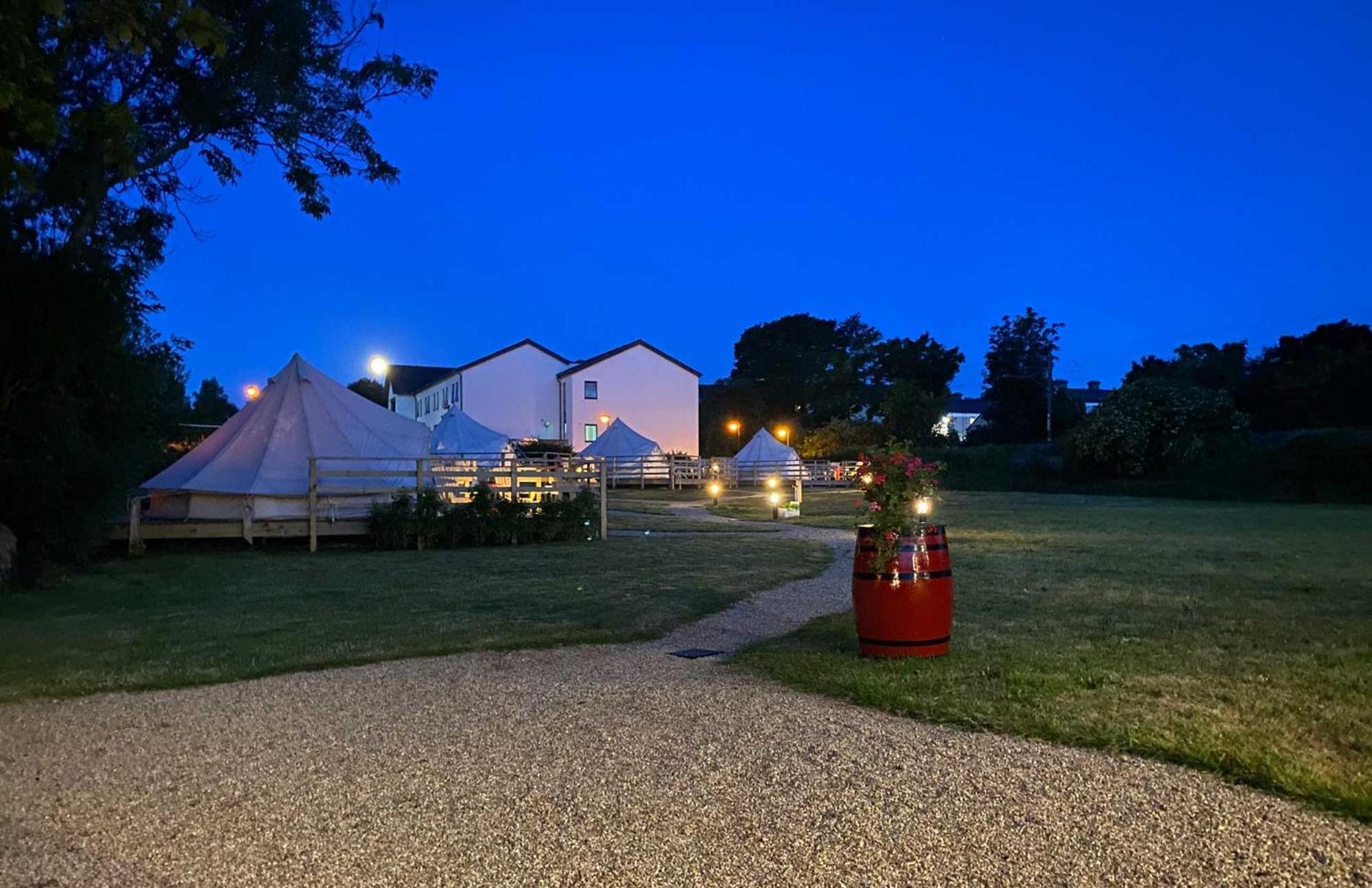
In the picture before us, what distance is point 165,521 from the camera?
1664cm

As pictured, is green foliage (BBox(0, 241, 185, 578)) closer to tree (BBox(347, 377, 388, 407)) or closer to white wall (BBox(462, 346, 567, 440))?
white wall (BBox(462, 346, 567, 440))

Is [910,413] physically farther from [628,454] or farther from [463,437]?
[463,437]

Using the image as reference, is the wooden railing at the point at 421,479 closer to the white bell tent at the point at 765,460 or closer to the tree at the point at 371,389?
the white bell tent at the point at 765,460

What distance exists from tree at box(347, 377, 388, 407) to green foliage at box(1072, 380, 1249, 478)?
56.0 m

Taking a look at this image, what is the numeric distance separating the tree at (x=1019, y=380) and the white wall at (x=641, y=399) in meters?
19.9

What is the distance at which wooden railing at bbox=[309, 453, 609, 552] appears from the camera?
17.0 metres

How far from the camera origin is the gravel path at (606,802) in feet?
10.9

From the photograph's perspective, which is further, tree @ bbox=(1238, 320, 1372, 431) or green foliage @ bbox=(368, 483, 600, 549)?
tree @ bbox=(1238, 320, 1372, 431)

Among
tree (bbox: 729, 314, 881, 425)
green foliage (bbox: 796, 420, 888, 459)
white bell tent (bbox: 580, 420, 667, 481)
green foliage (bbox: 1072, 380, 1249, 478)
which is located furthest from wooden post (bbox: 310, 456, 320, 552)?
tree (bbox: 729, 314, 881, 425)

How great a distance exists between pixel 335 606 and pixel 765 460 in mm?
39145

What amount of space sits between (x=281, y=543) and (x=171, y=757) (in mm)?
13342

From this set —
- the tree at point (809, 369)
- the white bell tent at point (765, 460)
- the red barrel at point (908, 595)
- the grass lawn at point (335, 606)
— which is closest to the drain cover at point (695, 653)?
the grass lawn at point (335, 606)

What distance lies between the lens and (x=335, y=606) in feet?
33.3

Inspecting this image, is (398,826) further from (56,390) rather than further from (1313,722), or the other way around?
(56,390)
